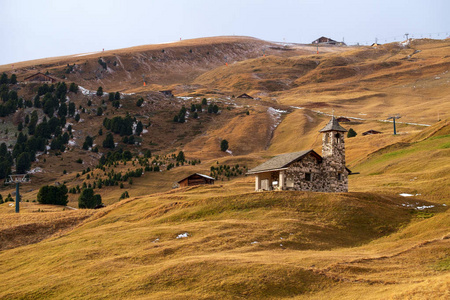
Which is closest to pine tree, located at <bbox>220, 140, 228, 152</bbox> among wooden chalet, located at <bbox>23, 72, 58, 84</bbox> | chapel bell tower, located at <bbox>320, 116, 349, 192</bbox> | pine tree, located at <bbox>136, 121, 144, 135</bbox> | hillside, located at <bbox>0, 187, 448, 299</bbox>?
pine tree, located at <bbox>136, 121, 144, 135</bbox>

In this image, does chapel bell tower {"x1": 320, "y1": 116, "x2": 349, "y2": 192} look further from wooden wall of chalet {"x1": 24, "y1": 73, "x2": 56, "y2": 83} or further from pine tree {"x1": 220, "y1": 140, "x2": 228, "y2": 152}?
wooden wall of chalet {"x1": 24, "y1": 73, "x2": 56, "y2": 83}

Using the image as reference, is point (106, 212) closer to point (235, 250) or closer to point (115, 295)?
point (235, 250)

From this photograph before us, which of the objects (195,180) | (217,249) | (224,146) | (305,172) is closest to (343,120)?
(224,146)

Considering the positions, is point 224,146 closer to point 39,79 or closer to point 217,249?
point 39,79

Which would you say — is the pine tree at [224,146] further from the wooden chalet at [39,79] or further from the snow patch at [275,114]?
the wooden chalet at [39,79]

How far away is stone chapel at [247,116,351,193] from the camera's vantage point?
4697cm

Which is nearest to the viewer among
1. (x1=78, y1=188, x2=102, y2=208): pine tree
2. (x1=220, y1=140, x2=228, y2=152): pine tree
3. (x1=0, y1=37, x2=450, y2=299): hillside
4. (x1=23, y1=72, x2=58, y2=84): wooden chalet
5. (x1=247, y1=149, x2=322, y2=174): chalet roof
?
(x1=0, y1=37, x2=450, y2=299): hillside

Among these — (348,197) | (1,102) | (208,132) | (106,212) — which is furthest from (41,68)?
(348,197)

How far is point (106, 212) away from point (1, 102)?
96.0 meters

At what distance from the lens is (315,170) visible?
4828cm

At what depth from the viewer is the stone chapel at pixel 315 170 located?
46969 mm

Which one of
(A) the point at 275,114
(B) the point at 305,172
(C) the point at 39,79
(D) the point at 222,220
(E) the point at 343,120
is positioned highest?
(C) the point at 39,79

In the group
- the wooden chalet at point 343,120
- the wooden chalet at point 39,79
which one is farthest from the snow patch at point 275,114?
the wooden chalet at point 39,79

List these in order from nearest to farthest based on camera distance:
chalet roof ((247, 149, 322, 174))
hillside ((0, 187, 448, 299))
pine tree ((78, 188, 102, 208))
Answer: hillside ((0, 187, 448, 299)), chalet roof ((247, 149, 322, 174)), pine tree ((78, 188, 102, 208))
